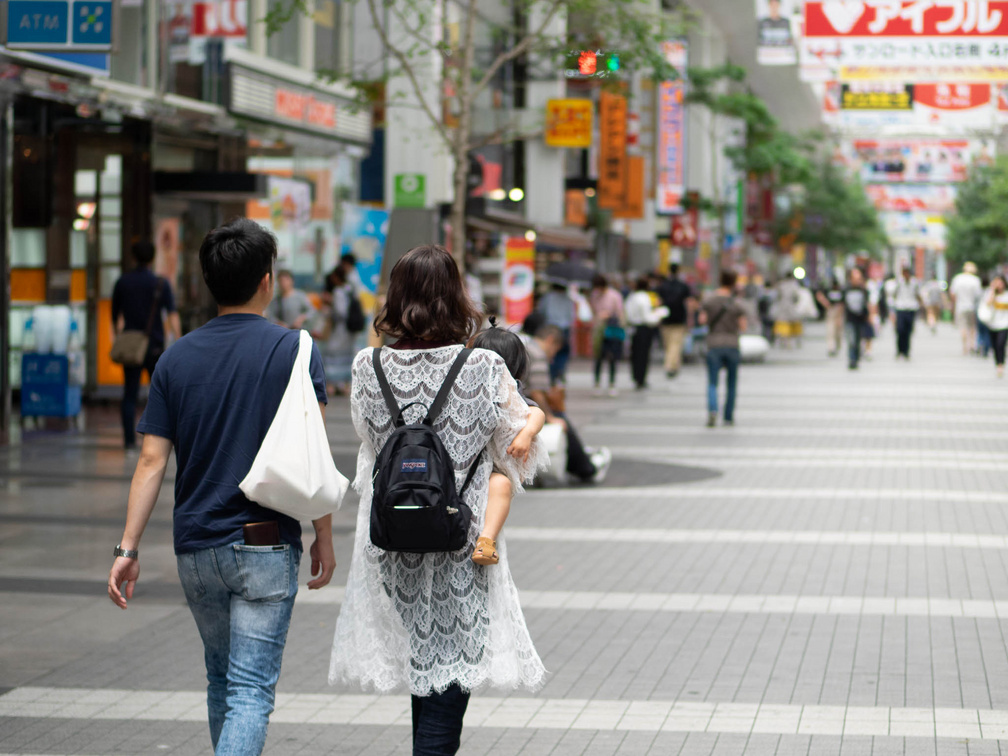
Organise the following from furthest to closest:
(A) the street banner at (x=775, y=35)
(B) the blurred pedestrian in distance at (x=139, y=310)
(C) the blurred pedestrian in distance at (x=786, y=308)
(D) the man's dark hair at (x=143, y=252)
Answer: (C) the blurred pedestrian in distance at (x=786, y=308), (A) the street banner at (x=775, y=35), (B) the blurred pedestrian in distance at (x=139, y=310), (D) the man's dark hair at (x=143, y=252)

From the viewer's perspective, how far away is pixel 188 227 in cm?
1989

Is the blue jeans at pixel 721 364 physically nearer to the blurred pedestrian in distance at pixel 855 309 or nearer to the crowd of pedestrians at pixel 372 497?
the blurred pedestrian in distance at pixel 855 309

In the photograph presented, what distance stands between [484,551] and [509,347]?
0.78 m

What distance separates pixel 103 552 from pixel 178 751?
3985mm

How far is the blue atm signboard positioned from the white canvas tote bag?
28.3 ft

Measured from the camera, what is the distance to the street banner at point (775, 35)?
83.7 feet

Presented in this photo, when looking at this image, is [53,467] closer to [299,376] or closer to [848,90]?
[299,376]

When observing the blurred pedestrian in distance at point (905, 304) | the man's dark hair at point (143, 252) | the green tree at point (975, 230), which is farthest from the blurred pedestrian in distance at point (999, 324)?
the green tree at point (975, 230)

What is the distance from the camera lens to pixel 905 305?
101 feet

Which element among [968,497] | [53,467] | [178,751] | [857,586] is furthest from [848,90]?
[178,751]

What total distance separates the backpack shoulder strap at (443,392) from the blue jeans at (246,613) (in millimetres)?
494

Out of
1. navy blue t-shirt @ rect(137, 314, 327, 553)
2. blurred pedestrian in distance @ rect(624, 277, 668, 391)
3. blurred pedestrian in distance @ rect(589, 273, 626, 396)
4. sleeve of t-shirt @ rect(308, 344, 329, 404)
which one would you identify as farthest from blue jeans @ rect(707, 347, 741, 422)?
navy blue t-shirt @ rect(137, 314, 327, 553)

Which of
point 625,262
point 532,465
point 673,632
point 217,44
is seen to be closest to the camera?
point 532,465

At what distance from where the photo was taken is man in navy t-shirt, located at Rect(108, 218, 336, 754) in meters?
3.85
